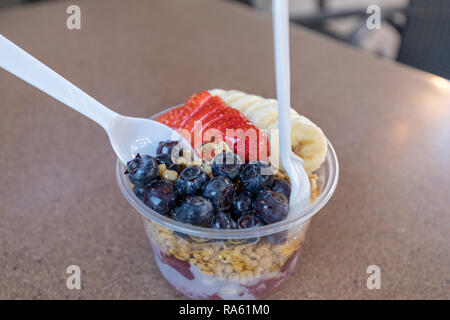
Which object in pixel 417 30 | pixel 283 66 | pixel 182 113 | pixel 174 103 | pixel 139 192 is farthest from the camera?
pixel 417 30

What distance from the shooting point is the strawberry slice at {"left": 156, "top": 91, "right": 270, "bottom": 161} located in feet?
2.09

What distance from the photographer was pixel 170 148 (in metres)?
0.65

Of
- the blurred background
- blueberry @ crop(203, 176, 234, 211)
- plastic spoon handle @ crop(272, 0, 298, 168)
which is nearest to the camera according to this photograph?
plastic spoon handle @ crop(272, 0, 298, 168)

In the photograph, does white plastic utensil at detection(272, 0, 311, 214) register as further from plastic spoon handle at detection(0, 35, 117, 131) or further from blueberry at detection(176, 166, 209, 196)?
plastic spoon handle at detection(0, 35, 117, 131)

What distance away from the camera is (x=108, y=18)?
64.4 inches

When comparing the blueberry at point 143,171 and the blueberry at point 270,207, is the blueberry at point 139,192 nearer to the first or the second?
the blueberry at point 143,171

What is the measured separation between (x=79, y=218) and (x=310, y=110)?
0.68 m

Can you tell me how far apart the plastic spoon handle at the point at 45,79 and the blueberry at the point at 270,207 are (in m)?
0.30

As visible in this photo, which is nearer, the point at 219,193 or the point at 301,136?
the point at 219,193

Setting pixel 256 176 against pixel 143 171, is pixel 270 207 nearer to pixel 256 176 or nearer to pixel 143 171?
pixel 256 176

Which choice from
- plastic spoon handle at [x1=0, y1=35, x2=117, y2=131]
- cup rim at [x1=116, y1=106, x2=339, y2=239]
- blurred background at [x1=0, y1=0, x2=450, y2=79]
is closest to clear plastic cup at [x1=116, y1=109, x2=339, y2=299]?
cup rim at [x1=116, y1=106, x2=339, y2=239]

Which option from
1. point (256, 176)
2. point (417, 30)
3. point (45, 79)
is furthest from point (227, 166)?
point (417, 30)

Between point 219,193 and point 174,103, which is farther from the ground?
point 219,193

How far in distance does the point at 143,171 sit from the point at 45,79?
22 cm
